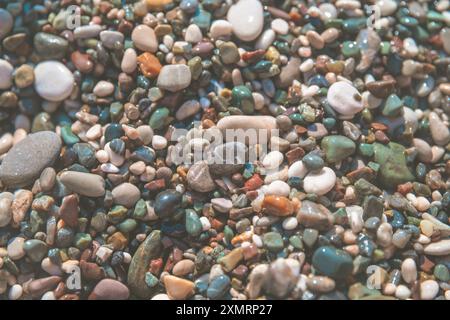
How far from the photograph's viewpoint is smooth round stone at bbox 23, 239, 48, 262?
1420 mm

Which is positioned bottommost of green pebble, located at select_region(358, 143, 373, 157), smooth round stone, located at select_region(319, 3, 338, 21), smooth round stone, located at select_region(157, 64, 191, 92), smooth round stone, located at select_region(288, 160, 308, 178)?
smooth round stone, located at select_region(288, 160, 308, 178)

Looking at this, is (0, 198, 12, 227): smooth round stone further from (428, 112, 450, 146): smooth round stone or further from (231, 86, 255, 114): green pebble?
(428, 112, 450, 146): smooth round stone

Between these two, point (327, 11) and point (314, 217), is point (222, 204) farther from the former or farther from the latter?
point (327, 11)

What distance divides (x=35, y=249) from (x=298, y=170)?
2.27ft

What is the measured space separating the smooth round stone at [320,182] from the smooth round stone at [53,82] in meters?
0.72

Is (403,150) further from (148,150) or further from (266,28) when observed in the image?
(148,150)

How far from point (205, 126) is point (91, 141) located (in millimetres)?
313

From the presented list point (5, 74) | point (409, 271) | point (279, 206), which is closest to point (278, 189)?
point (279, 206)

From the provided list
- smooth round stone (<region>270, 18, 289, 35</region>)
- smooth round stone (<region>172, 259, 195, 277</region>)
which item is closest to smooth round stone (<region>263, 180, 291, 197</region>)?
smooth round stone (<region>172, 259, 195, 277</region>)

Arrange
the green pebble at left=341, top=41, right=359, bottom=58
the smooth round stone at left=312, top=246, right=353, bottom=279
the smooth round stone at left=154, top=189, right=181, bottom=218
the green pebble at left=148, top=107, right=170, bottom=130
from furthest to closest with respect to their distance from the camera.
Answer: the green pebble at left=341, top=41, right=359, bottom=58
the green pebble at left=148, top=107, right=170, bottom=130
the smooth round stone at left=154, top=189, right=181, bottom=218
the smooth round stone at left=312, top=246, right=353, bottom=279

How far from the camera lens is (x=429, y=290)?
1404mm

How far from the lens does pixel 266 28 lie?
5.46 ft

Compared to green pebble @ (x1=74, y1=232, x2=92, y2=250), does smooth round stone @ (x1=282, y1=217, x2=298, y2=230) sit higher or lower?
higher
